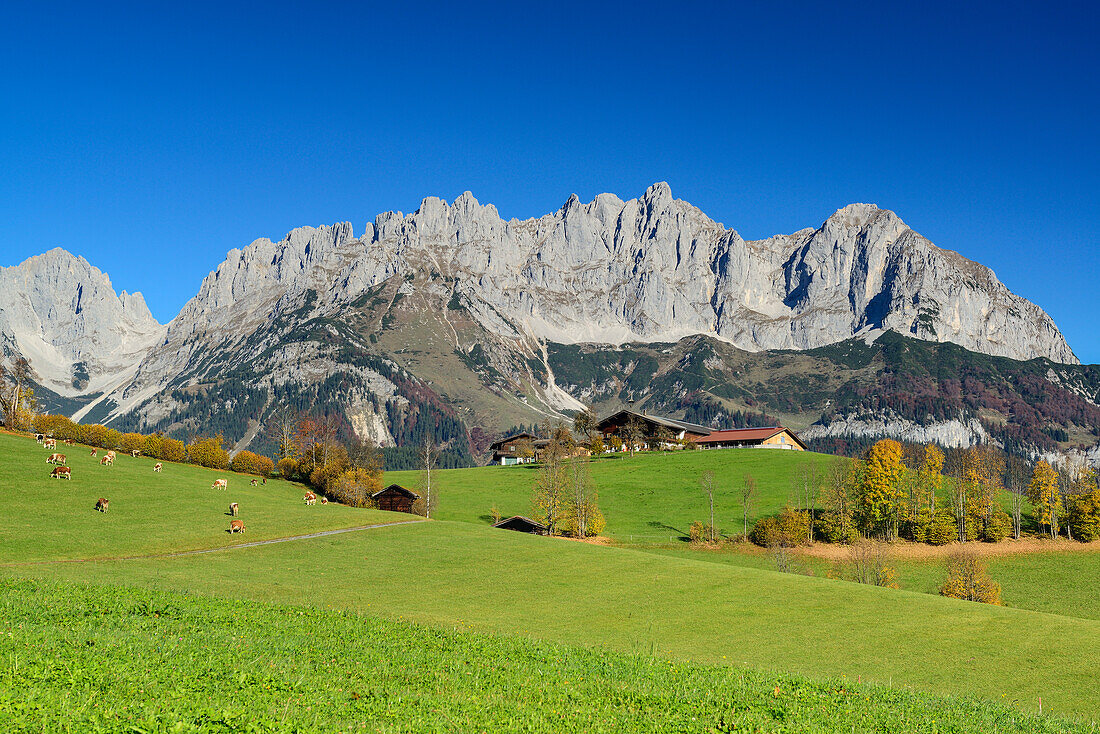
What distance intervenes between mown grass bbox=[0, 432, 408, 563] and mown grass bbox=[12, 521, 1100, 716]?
5.64 metres

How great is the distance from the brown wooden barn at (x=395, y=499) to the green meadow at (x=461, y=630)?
1060 inches

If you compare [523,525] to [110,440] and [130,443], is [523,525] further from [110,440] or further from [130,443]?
[110,440]

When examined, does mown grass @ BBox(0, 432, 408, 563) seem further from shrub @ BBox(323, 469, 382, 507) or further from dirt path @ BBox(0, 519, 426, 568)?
shrub @ BBox(323, 469, 382, 507)

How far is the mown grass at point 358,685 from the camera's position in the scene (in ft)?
42.0

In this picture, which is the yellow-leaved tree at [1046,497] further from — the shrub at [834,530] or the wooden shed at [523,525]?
the wooden shed at [523,525]

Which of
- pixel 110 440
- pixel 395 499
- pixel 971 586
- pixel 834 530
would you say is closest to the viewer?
pixel 971 586

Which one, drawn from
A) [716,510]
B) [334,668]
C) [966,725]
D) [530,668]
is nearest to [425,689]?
[334,668]

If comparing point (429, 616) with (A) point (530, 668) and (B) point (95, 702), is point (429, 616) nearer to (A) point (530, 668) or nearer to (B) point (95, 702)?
(A) point (530, 668)

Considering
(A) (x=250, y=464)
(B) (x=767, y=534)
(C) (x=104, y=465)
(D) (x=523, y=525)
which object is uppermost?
(C) (x=104, y=465)

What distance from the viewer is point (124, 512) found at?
61.0 m

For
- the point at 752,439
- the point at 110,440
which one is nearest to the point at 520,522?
the point at 110,440

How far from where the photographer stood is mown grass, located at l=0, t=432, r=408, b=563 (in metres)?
48.7

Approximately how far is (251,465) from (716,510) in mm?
78854

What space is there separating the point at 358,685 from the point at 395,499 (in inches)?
3668
